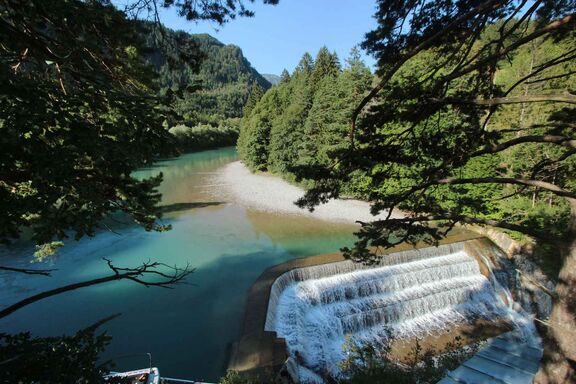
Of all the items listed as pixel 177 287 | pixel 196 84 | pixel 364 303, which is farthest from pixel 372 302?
pixel 196 84

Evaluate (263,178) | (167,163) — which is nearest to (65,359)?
(263,178)

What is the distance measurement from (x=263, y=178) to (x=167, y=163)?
18.8m

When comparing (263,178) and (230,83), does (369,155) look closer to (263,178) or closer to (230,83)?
(263,178)

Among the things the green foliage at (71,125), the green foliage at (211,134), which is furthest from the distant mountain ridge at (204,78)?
the green foliage at (211,134)

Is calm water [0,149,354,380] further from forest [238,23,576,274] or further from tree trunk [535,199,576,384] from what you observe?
tree trunk [535,199,576,384]

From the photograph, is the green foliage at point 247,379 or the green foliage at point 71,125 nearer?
the green foliage at point 71,125

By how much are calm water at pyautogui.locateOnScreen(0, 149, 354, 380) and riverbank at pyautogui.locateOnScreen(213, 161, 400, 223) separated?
1491 millimetres

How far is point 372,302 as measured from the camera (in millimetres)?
11047

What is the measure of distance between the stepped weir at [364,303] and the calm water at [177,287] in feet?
3.66

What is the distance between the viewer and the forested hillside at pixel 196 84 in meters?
3.18

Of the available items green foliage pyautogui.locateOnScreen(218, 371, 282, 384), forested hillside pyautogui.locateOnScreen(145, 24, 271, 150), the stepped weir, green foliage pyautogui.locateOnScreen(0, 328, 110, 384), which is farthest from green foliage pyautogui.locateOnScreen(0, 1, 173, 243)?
the stepped weir

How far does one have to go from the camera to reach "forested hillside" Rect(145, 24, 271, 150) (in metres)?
3.18

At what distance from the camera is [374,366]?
6.82 meters

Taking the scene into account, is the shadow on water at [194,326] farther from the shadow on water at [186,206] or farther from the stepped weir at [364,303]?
the shadow on water at [186,206]
